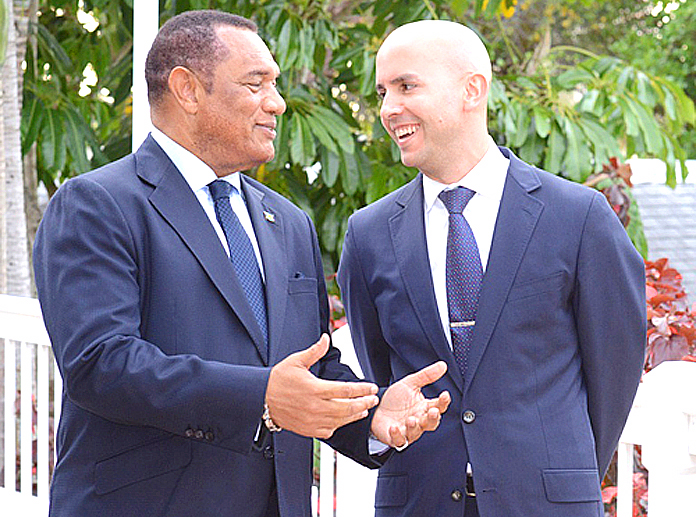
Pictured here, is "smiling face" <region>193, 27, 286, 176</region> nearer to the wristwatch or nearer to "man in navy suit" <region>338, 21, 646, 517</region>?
"man in navy suit" <region>338, 21, 646, 517</region>

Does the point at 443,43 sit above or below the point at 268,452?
above

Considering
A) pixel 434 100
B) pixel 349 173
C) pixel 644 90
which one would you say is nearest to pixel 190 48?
pixel 434 100

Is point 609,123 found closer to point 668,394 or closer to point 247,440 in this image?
point 668,394

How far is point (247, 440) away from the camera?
1975mm

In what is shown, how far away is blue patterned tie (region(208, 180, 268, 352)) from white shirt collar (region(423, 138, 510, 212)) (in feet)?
1.51

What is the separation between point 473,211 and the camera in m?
2.43

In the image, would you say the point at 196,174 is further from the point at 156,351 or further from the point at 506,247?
the point at 506,247

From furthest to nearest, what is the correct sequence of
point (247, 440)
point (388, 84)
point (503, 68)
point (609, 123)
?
point (503, 68) → point (609, 123) → point (388, 84) → point (247, 440)

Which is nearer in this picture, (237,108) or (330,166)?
(237,108)

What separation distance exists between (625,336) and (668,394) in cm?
28

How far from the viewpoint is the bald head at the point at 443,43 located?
2449 millimetres

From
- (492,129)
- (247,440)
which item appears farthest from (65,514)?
Result: (492,129)

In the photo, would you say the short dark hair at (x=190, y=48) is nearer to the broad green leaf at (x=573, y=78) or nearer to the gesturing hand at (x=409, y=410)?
the gesturing hand at (x=409, y=410)

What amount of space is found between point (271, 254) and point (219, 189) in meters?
0.18
